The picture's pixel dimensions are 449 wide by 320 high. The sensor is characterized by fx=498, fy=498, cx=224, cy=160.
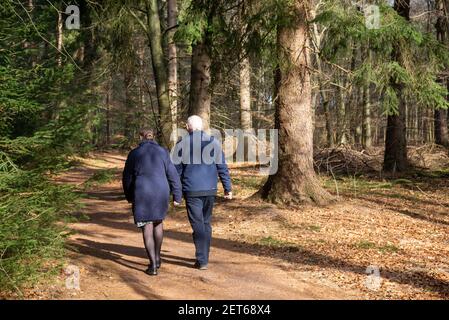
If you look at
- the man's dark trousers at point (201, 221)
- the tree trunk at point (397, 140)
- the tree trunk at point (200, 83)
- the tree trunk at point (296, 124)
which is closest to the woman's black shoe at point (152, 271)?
the man's dark trousers at point (201, 221)

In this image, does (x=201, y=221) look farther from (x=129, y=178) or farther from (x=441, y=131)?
(x=441, y=131)

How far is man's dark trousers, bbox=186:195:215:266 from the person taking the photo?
21.1ft

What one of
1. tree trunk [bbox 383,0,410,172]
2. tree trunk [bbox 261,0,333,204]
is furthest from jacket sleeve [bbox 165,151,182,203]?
tree trunk [bbox 383,0,410,172]

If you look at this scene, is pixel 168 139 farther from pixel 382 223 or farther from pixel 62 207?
pixel 62 207

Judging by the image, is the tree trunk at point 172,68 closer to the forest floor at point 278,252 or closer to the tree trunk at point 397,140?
the forest floor at point 278,252

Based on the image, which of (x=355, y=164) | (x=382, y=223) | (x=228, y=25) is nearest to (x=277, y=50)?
(x=228, y=25)

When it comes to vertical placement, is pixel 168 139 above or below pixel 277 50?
below

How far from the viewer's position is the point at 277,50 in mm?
10406

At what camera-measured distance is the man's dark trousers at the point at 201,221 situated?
6445 millimetres

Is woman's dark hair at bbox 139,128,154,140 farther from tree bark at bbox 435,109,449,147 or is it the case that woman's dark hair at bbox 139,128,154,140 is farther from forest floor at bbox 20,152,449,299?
tree bark at bbox 435,109,449,147

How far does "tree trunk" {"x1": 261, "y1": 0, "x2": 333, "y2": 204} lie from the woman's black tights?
185 inches

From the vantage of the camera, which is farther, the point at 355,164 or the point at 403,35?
the point at 355,164

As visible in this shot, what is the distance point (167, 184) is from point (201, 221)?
66cm

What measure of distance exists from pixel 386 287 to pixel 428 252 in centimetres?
218
